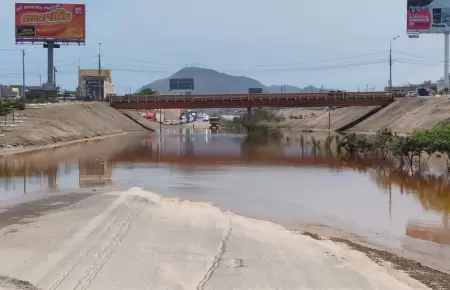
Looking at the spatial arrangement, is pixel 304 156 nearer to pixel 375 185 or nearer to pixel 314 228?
pixel 375 185

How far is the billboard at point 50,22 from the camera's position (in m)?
115

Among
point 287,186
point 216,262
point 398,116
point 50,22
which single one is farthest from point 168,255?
point 50,22

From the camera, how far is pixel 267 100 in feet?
346

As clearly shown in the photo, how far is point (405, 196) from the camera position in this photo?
28.7 m

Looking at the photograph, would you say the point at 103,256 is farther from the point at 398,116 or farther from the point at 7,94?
the point at 7,94

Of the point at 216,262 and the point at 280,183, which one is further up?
the point at 216,262

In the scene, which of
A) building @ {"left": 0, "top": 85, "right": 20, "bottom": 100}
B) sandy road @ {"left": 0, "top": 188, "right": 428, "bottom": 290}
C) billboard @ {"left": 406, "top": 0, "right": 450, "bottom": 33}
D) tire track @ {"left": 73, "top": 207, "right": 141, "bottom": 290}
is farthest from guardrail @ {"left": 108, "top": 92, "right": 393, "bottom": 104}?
tire track @ {"left": 73, "top": 207, "right": 141, "bottom": 290}

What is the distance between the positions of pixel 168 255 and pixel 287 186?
64.1 feet

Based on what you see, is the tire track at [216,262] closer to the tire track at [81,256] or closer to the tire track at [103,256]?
the tire track at [103,256]

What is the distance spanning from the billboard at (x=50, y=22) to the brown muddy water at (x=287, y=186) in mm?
65123

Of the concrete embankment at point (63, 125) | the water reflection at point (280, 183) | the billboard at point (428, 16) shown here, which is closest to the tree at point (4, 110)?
the concrete embankment at point (63, 125)

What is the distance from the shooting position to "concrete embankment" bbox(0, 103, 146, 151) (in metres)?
61.8

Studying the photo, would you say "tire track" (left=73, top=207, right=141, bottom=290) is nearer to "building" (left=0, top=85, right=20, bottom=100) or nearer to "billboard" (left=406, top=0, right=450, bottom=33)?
"billboard" (left=406, top=0, right=450, bottom=33)

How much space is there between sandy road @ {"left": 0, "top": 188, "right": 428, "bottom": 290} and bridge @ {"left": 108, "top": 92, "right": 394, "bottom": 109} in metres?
85.8
